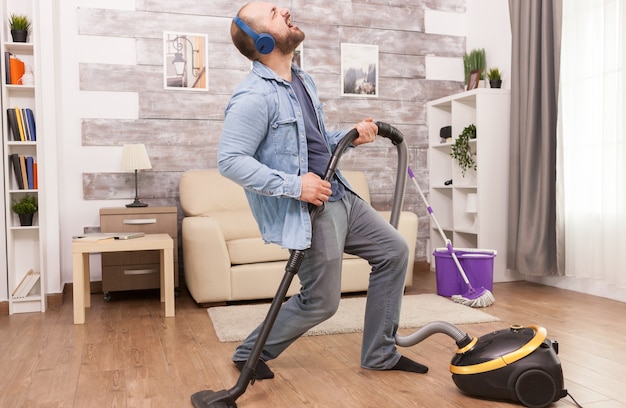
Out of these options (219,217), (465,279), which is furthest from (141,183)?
(465,279)

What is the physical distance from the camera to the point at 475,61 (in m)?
4.94

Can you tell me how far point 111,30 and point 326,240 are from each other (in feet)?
10.0

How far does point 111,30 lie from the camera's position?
14.2 feet

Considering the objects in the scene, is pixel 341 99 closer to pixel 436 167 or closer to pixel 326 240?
pixel 436 167

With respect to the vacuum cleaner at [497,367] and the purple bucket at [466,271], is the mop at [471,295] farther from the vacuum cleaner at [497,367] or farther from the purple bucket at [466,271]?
the vacuum cleaner at [497,367]

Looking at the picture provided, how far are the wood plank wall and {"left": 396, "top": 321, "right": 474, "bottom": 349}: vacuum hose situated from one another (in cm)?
267

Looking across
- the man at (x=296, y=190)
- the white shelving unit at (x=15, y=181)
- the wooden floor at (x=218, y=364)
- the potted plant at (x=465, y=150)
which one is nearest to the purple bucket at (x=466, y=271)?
the wooden floor at (x=218, y=364)

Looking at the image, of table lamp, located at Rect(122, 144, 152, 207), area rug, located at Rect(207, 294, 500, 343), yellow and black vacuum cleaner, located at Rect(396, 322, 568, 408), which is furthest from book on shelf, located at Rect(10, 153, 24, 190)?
yellow and black vacuum cleaner, located at Rect(396, 322, 568, 408)

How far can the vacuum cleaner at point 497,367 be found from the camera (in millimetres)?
1834

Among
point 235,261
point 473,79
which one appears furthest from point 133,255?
point 473,79

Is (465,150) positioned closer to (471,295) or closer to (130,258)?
(471,295)

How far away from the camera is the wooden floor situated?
2.00 metres

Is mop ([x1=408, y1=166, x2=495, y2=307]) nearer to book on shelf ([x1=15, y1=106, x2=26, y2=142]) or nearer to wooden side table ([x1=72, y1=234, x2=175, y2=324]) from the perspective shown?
wooden side table ([x1=72, y1=234, x2=175, y2=324])

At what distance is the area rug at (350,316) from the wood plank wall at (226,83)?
1363mm
